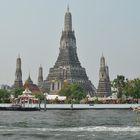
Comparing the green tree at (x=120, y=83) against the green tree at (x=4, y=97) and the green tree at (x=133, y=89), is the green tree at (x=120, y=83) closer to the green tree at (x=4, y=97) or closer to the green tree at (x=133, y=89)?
the green tree at (x=133, y=89)

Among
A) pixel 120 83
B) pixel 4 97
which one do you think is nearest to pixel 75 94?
pixel 120 83

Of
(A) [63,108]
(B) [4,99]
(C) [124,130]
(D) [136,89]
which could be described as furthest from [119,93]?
(C) [124,130]

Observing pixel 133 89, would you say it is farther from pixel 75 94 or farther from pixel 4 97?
pixel 4 97

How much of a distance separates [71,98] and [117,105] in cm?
2208

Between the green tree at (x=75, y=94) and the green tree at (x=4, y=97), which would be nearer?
the green tree at (x=75, y=94)

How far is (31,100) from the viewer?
146 m

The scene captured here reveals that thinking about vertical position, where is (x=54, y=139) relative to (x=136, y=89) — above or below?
below

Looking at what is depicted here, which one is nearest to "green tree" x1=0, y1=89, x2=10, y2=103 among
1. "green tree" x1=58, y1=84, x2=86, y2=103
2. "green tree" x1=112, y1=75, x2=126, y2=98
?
"green tree" x1=58, y1=84, x2=86, y2=103

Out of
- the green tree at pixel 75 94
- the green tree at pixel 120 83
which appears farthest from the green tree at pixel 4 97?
the green tree at pixel 120 83

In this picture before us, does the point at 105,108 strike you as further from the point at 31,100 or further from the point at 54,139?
the point at 54,139

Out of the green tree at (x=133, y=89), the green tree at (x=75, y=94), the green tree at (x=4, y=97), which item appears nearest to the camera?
the green tree at (x=133, y=89)

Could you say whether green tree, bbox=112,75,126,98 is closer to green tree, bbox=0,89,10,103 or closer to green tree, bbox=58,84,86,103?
green tree, bbox=58,84,86,103

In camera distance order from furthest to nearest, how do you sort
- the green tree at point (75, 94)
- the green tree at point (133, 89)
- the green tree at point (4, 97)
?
the green tree at point (4, 97) → the green tree at point (75, 94) → the green tree at point (133, 89)

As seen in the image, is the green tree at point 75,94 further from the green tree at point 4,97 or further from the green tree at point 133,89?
the green tree at point 4,97
